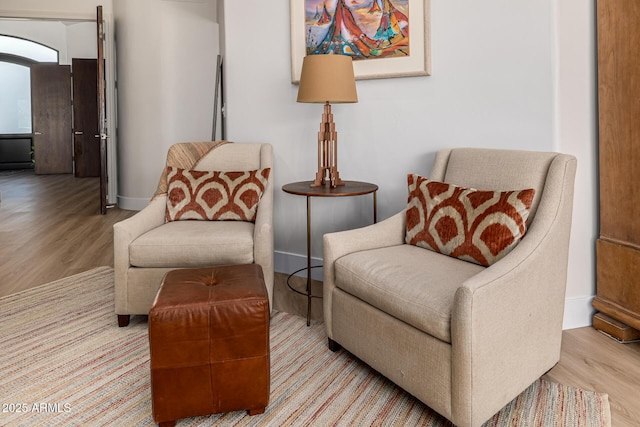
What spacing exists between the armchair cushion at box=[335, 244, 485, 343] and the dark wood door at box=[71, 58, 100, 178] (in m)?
7.25

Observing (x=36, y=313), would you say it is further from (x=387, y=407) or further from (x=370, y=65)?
(x=370, y=65)

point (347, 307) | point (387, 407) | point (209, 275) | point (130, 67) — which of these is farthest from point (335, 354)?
point (130, 67)

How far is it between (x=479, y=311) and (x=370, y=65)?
1.82m

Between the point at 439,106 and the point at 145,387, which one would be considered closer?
the point at 145,387

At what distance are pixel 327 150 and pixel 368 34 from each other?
72 centimetres

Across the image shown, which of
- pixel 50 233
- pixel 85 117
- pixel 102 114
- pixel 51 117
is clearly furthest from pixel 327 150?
pixel 51 117

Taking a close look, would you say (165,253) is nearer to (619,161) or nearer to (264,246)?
(264,246)

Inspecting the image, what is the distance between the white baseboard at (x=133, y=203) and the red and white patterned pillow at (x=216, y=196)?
3251 mm

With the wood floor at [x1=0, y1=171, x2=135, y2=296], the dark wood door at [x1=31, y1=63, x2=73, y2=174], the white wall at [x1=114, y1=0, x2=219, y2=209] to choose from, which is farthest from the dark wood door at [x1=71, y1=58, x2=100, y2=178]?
the white wall at [x1=114, y1=0, x2=219, y2=209]

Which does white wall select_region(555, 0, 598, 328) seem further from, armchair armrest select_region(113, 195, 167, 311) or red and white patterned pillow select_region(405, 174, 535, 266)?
armchair armrest select_region(113, 195, 167, 311)

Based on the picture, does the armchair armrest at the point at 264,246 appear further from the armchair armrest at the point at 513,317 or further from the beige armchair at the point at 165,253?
the armchair armrest at the point at 513,317

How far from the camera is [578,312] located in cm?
241

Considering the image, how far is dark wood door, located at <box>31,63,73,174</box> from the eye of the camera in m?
9.74

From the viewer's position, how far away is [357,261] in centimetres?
200
